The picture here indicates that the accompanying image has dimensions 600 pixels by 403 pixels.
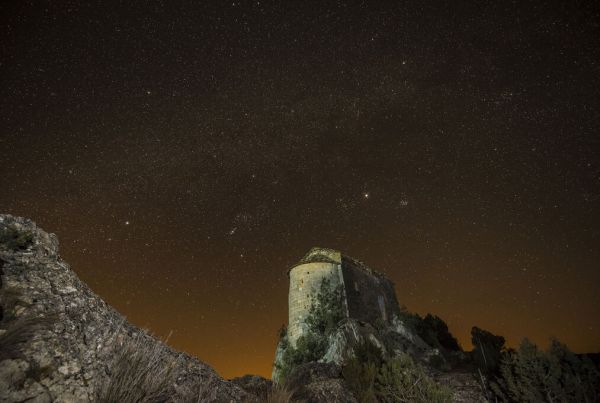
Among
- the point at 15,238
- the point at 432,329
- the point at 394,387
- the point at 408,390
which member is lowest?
the point at 408,390

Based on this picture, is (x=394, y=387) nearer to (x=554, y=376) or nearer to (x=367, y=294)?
(x=554, y=376)

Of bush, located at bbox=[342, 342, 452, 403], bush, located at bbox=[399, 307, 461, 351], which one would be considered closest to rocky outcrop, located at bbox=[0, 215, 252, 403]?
bush, located at bbox=[342, 342, 452, 403]

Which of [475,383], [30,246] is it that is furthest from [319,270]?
[30,246]

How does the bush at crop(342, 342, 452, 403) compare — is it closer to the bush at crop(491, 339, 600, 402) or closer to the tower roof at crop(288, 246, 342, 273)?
the bush at crop(491, 339, 600, 402)

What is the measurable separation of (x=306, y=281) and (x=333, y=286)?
270 centimetres

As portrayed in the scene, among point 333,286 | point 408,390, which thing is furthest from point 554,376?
point 333,286

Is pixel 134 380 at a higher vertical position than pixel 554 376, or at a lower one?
lower

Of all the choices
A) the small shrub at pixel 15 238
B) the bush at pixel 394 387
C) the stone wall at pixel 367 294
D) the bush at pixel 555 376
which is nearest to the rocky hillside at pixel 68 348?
the small shrub at pixel 15 238

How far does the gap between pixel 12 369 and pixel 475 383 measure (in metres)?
18.6

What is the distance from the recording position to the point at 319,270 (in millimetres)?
30234

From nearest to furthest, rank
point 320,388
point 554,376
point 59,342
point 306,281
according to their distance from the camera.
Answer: point 59,342 → point 554,376 → point 320,388 → point 306,281

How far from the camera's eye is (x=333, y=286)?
96.7 feet

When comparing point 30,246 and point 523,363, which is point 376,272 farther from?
point 30,246

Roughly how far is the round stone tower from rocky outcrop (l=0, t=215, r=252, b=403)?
2093 cm
